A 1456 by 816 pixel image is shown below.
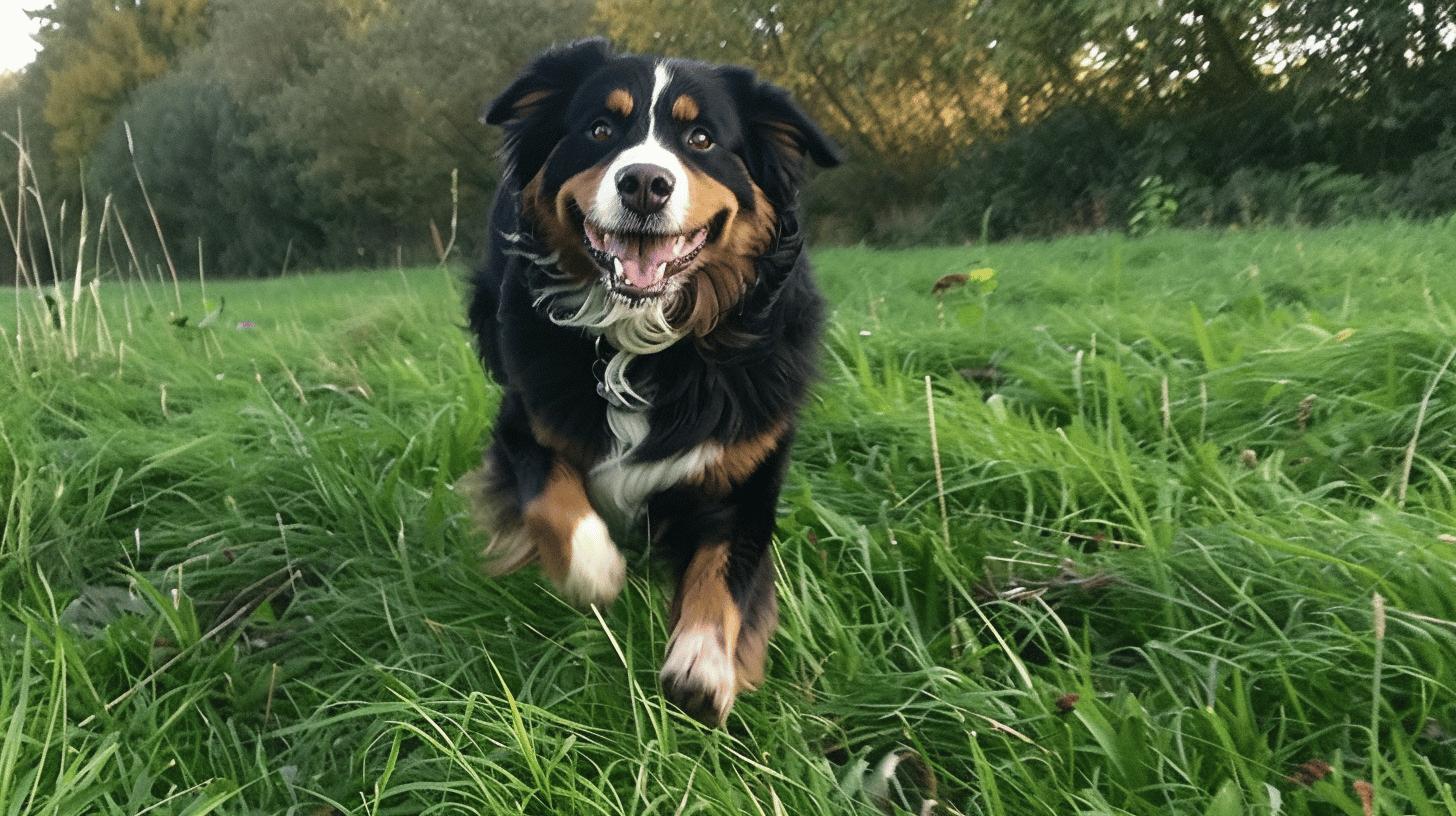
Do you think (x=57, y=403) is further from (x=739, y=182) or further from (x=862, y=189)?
(x=862, y=189)

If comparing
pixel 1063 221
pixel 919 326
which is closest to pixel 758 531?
pixel 919 326

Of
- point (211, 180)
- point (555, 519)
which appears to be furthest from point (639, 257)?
point (211, 180)

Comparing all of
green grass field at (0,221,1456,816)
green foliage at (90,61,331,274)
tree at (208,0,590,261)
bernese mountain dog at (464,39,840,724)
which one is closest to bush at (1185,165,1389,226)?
green grass field at (0,221,1456,816)

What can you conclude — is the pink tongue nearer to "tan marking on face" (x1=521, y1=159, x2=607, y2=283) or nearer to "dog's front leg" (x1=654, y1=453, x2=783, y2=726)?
"tan marking on face" (x1=521, y1=159, x2=607, y2=283)

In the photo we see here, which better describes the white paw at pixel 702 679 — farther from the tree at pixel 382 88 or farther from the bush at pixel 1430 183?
the tree at pixel 382 88

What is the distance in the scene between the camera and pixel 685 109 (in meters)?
2.04

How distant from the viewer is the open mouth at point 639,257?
195 centimetres

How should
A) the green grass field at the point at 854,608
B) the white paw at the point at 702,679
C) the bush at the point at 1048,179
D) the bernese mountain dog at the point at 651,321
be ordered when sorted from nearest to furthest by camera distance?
the green grass field at the point at 854,608
the white paw at the point at 702,679
the bernese mountain dog at the point at 651,321
the bush at the point at 1048,179

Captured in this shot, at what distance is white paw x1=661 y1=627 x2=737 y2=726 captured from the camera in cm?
161

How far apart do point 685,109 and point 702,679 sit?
1.17 metres

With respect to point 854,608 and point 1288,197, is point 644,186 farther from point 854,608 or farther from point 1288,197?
point 1288,197

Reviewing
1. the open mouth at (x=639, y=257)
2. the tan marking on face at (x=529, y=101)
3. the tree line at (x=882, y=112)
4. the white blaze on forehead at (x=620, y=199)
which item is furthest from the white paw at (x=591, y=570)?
the tree line at (x=882, y=112)

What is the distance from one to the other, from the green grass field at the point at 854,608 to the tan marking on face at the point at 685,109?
906mm

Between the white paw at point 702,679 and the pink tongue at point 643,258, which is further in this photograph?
the pink tongue at point 643,258
